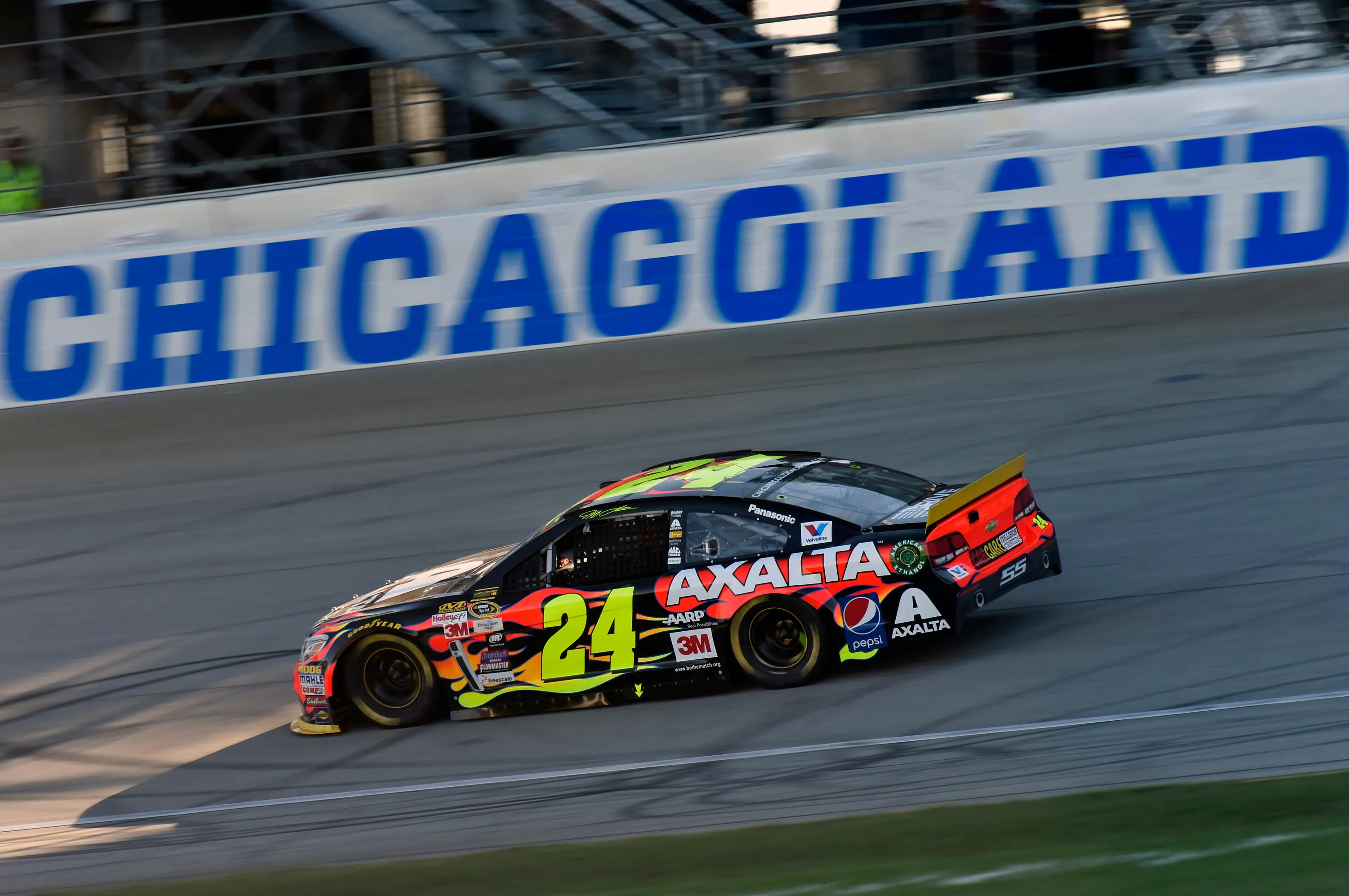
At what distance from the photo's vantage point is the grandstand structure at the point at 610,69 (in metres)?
13.6

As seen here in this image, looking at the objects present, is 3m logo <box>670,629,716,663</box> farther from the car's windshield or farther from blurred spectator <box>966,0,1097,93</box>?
blurred spectator <box>966,0,1097,93</box>

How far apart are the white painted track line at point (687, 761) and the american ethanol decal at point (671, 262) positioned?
606 centimetres

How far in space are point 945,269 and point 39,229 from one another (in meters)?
8.16

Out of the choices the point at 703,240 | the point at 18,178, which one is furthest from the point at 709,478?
the point at 18,178

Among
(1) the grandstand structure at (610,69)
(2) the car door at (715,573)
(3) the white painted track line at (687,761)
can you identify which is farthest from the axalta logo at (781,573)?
(1) the grandstand structure at (610,69)

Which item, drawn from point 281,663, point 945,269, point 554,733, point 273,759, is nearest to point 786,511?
point 554,733

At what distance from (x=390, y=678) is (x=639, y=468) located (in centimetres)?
338

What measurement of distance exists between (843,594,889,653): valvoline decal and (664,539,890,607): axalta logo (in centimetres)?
11

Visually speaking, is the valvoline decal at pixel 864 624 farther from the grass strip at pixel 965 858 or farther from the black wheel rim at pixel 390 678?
the black wheel rim at pixel 390 678

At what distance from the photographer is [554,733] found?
771 cm

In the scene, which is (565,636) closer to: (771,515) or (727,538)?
(727,538)

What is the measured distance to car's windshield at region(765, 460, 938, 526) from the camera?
7629 mm

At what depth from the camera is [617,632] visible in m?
7.72

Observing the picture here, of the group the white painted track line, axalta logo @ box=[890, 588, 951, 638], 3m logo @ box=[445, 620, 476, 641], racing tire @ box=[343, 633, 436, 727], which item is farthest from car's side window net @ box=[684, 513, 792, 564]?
racing tire @ box=[343, 633, 436, 727]
